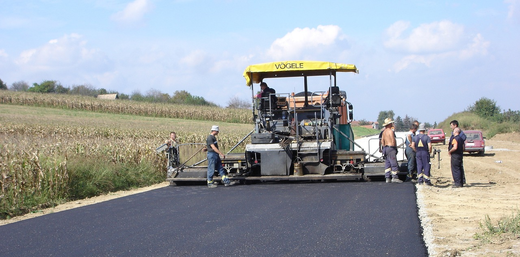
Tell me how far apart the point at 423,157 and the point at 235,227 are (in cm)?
645

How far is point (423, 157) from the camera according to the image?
12492mm

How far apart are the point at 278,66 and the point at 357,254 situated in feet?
27.4

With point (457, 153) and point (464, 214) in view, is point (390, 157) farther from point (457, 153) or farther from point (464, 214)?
point (464, 214)

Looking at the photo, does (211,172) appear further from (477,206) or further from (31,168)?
(477,206)

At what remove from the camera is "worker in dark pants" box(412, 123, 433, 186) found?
1249 centimetres

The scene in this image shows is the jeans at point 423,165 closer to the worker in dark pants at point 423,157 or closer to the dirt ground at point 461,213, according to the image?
the worker in dark pants at point 423,157

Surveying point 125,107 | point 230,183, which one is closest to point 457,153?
point 230,183

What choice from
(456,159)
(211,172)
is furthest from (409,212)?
(211,172)

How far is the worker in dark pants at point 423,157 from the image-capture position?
12492 millimetres

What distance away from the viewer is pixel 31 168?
1163cm

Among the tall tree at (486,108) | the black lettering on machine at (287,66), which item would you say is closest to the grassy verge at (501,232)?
the black lettering on machine at (287,66)

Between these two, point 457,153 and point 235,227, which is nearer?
point 235,227

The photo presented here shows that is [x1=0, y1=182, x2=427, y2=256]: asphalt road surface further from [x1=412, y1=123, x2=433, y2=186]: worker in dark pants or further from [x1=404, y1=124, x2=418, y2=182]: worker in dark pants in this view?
[x1=404, y1=124, x2=418, y2=182]: worker in dark pants

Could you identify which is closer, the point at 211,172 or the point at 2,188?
the point at 2,188
